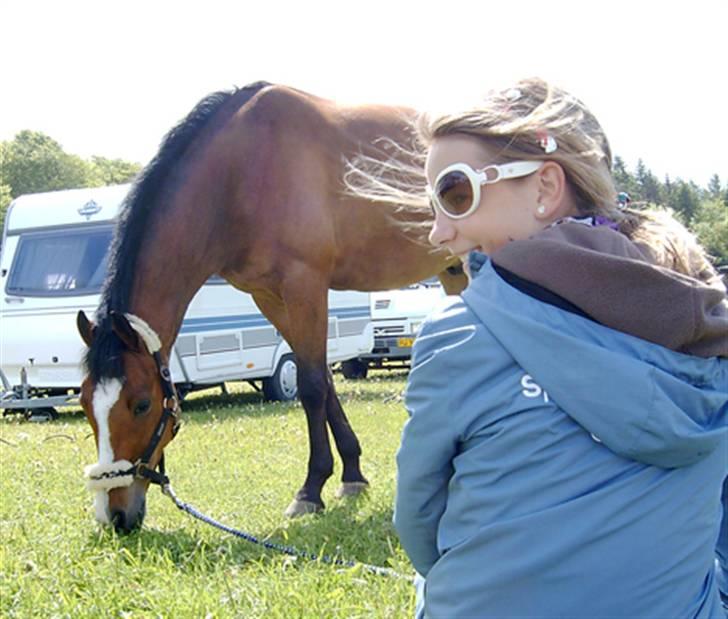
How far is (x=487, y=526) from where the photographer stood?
129 centimetres

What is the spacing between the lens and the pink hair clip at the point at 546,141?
1.50m

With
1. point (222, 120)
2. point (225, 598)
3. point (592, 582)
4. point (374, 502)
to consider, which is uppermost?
point (222, 120)

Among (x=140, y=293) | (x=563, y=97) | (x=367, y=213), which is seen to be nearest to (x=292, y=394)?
(x=367, y=213)

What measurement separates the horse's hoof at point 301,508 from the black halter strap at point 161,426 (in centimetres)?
73

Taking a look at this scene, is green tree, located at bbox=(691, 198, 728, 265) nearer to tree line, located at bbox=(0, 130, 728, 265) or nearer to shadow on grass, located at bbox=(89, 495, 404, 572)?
tree line, located at bbox=(0, 130, 728, 265)

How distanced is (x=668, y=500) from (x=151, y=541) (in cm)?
292

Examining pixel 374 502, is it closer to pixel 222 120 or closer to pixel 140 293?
pixel 140 293

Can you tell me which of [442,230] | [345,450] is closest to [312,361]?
[345,450]

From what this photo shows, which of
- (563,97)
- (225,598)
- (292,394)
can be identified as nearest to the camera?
(563,97)

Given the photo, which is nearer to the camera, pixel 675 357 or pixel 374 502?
pixel 675 357

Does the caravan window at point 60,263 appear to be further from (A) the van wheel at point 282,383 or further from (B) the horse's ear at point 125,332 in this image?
(B) the horse's ear at point 125,332

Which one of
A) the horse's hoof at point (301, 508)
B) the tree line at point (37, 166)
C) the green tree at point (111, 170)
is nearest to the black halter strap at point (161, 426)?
the horse's hoof at point (301, 508)

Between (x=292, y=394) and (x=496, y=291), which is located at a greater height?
(x=496, y=291)

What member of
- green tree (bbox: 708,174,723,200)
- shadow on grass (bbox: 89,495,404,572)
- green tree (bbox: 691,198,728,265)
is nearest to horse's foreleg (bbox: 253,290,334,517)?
shadow on grass (bbox: 89,495,404,572)
